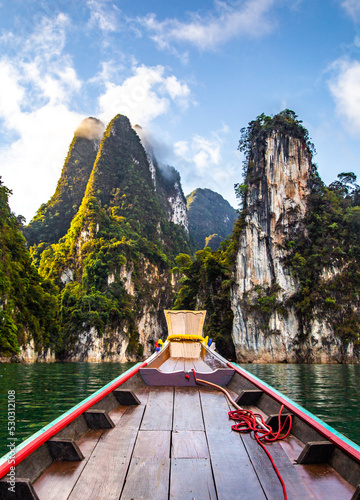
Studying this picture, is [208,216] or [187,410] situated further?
[208,216]

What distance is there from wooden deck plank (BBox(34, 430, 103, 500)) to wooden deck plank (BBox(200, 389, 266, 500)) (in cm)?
82

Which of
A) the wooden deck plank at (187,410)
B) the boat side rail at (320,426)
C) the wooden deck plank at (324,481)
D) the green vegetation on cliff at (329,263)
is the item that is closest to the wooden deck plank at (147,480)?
the wooden deck plank at (187,410)

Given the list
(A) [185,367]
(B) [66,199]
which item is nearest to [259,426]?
(A) [185,367]

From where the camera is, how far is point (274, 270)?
3375 cm

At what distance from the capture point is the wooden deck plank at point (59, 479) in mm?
1774

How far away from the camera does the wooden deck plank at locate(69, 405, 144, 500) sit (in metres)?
1.81

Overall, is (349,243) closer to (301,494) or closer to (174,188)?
(301,494)

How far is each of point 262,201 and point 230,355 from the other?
16.6m

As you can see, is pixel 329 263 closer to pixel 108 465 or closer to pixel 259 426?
pixel 259 426

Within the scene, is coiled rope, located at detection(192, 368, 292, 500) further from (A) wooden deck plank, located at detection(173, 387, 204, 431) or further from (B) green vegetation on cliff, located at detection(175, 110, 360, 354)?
(B) green vegetation on cliff, located at detection(175, 110, 360, 354)

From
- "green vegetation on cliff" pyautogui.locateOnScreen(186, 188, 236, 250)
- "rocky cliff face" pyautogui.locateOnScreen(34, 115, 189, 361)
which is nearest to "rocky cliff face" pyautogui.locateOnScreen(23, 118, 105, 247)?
"rocky cliff face" pyautogui.locateOnScreen(34, 115, 189, 361)

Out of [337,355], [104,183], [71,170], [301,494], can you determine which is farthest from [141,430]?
[71,170]

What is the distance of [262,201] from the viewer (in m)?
35.8

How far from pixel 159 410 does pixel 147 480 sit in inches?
53.6
